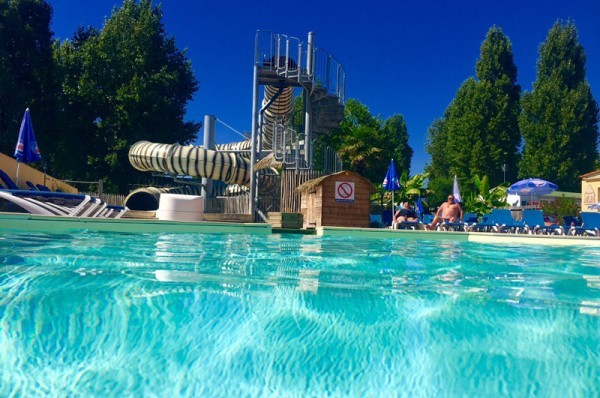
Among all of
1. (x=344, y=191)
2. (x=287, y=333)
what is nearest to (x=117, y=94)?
(x=344, y=191)

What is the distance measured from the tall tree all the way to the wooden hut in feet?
60.2

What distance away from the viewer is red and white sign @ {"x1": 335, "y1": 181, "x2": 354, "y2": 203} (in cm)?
1411

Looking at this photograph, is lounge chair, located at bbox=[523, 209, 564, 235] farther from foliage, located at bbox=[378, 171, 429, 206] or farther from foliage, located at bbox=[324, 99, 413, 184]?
foliage, located at bbox=[324, 99, 413, 184]

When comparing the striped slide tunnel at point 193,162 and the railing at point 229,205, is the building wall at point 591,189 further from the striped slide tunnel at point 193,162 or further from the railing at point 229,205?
the railing at point 229,205

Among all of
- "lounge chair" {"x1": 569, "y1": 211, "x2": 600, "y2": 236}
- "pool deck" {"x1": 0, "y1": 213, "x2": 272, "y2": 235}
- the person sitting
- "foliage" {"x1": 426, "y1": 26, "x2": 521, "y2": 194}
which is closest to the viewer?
"pool deck" {"x1": 0, "y1": 213, "x2": 272, "y2": 235}

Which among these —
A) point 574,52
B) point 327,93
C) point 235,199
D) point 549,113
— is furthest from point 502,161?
point 235,199

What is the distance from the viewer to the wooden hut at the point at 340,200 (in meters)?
14.0

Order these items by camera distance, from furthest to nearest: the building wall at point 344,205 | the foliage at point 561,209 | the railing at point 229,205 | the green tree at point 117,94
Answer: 1. the green tree at point 117,94
2. the foliage at point 561,209
3. the railing at point 229,205
4. the building wall at point 344,205

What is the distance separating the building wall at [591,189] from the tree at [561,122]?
9807 millimetres

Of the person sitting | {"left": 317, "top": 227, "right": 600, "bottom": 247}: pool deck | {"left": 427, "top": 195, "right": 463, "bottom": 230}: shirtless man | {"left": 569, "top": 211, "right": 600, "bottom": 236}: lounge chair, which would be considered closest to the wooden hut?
the person sitting

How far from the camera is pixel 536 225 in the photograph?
560 inches

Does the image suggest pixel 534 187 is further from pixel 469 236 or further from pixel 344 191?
pixel 469 236

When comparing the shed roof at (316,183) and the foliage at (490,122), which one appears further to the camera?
the foliage at (490,122)

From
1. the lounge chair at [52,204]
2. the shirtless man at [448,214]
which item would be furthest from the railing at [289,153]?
the lounge chair at [52,204]
